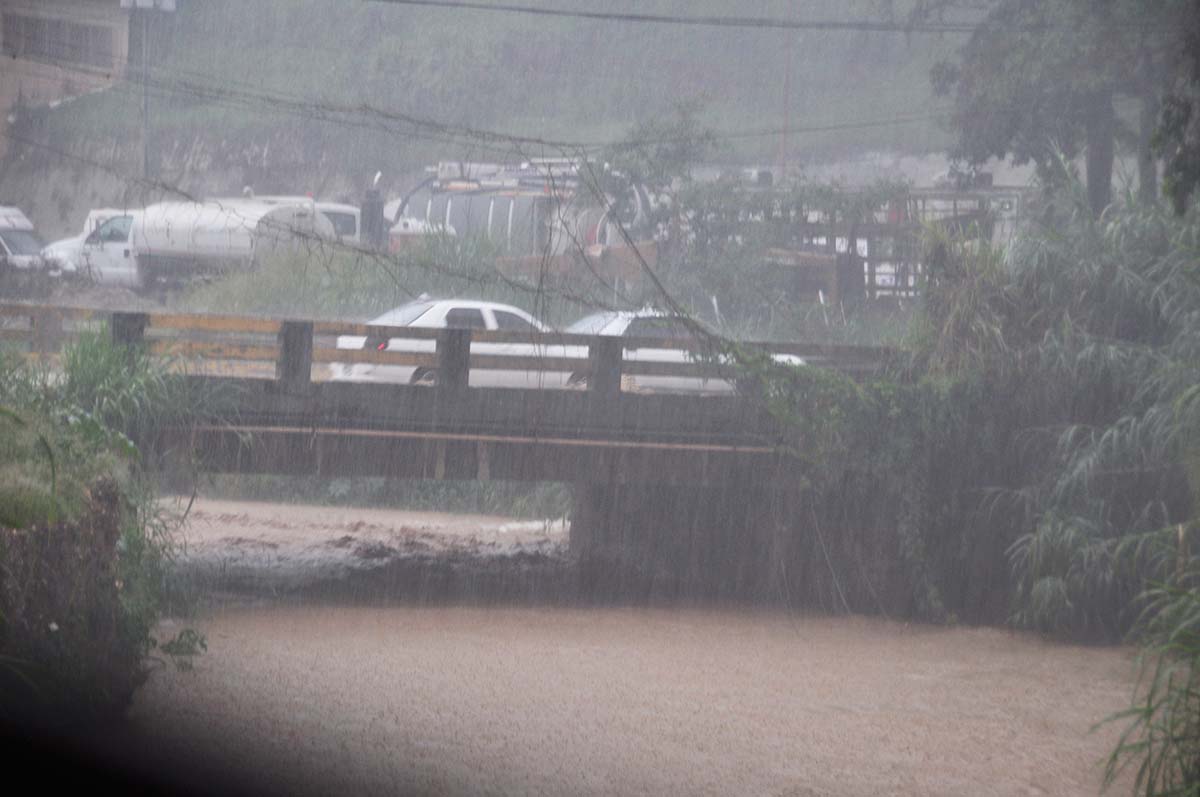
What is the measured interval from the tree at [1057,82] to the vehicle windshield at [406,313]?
672cm

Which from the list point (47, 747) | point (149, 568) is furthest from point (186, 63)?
point (47, 747)

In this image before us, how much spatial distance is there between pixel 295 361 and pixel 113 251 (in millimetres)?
6029

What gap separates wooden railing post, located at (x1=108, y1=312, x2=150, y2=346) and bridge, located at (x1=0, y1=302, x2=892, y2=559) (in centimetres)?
28

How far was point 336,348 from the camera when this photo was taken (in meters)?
11.4

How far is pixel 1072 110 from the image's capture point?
14.1 meters

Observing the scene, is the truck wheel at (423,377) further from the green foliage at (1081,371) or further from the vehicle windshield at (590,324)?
the green foliage at (1081,371)

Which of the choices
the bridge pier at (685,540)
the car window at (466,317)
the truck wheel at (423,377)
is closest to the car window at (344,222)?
the car window at (466,317)

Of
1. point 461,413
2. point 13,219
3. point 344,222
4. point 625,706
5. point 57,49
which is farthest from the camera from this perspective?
point 344,222

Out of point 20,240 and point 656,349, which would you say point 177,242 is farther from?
point 656,349

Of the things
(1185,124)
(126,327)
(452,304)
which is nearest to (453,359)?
(452,304)

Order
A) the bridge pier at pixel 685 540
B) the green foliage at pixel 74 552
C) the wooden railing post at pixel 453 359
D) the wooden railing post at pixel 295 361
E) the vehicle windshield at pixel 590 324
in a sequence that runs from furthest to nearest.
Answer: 1. the vehicle windshield at pixel 590 324
2. the bridge pier at pixel 685 540
3. the wooden railing post at pixel 453 359
4. the wooden railing post at pixel 295 361
5. the green foliage at pixel 74 552

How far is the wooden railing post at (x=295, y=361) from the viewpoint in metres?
11.0

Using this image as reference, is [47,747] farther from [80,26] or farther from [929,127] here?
[929,127]

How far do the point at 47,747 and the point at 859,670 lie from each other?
625cm
